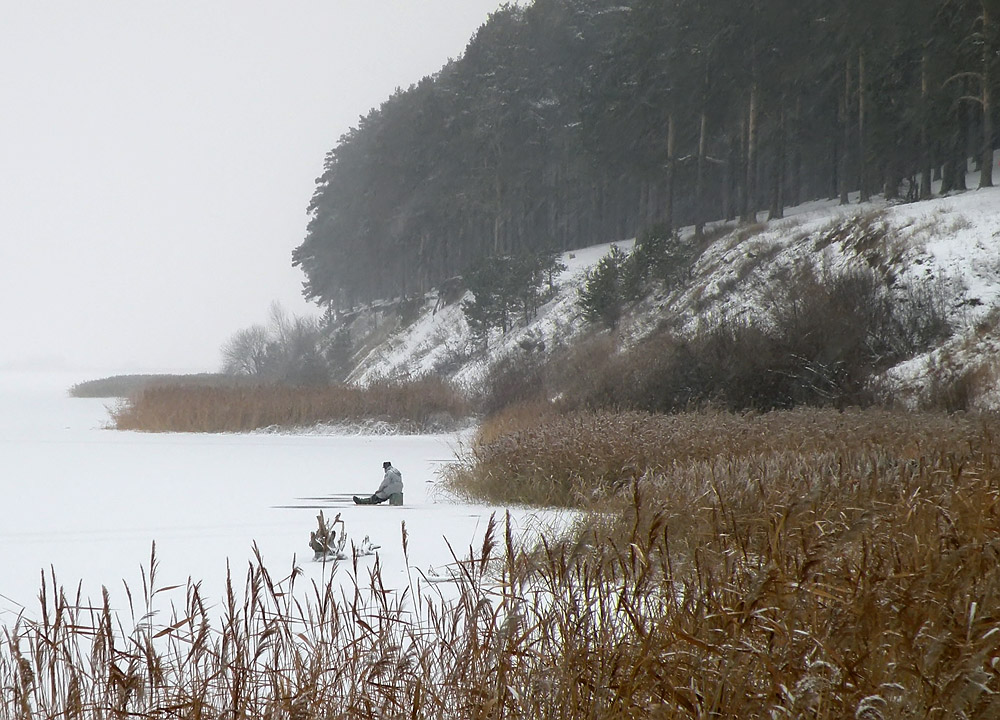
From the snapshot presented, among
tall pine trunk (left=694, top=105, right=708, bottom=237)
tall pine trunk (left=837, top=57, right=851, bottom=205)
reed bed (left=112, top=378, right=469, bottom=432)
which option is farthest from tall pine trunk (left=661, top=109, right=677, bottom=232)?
reed bed (left=112, top=378, right=469, bottom=432)

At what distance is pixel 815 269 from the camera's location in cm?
2220

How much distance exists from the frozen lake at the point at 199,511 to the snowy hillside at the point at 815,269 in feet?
32.0

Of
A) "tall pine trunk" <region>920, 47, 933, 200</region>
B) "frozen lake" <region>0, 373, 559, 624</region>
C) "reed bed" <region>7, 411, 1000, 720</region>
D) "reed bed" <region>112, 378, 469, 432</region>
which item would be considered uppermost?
"tall pine trunk" <region>920, 47, 933, 200</region>

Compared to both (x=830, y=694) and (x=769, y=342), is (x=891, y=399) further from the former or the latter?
(x=830, y=694)

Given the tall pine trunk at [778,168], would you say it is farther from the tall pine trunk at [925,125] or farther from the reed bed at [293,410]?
the reed bed at [293,410]

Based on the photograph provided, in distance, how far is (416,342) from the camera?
38.4m

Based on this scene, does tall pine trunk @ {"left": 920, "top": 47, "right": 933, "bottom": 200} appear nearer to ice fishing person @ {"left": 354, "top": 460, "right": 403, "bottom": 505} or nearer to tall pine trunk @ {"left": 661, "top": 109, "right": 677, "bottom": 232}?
tall pine trunk @ {"left": 661, "top": 109, "right": 677, "bottom": 232}

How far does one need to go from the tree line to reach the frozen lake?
17.2m

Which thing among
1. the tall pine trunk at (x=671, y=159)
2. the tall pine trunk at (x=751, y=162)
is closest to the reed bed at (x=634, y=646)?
the tall pine trunk at (x=751, y=162)

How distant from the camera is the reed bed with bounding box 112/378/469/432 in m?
22.6

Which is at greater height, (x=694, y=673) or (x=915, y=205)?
(x=915, y=205)

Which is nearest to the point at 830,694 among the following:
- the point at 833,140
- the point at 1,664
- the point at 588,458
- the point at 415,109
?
the point at 1,664

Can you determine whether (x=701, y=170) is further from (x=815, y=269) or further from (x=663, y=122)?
(x=815, y=269)

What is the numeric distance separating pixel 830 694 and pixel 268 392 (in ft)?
80.5
